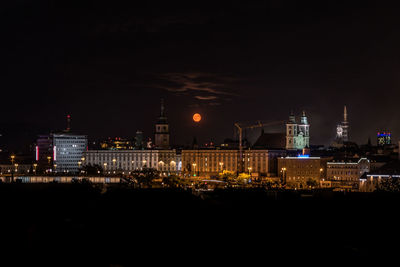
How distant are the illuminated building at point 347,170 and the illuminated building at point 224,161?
16.4m

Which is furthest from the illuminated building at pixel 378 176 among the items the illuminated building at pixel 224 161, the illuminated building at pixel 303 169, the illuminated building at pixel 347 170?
the illuminated building at pixel 224 161

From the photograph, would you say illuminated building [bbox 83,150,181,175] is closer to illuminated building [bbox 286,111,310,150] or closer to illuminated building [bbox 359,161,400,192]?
illuminated building [bbox 286,111,310,150]

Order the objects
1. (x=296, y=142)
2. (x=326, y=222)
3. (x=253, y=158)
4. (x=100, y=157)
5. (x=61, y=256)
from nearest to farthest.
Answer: (x=61, y=256)
(x=326, y=222)
(x=253, y=158)
(x=296, y=142)
(x=100, y=157)

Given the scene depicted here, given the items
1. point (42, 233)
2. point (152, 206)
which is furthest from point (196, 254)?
point (152, 206)

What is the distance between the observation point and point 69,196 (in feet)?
178

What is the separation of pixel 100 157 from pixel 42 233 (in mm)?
132395

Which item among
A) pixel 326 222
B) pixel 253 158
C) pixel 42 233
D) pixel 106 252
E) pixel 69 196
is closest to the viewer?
pixel 106 252

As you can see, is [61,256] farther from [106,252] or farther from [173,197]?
[173,197]

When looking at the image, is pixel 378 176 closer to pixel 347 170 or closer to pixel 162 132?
pixel 347 170

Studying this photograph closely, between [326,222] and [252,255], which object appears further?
[326,222]

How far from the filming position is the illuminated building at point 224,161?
5340 inches

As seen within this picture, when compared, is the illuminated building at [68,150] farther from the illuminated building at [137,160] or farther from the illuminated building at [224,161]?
the illuminated building at [224,161]

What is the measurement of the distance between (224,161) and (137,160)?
25.0 m

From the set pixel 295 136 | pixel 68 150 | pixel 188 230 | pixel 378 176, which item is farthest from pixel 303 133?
pixel 188 230
